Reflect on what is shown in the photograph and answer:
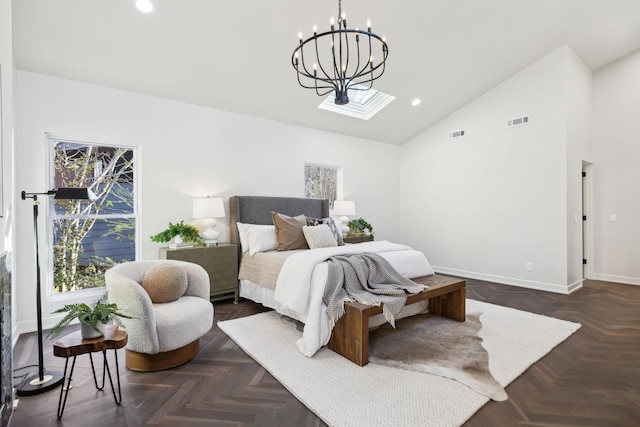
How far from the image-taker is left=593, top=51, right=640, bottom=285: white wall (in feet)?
16.8

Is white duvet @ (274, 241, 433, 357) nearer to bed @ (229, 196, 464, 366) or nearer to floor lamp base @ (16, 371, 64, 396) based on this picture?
bed @ (229, 196, 464, 366)

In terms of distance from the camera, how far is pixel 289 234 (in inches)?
163

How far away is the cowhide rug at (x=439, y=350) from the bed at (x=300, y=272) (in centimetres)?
15

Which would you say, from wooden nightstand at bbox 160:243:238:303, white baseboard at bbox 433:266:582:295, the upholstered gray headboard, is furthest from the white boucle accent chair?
white baseboard at bbox 433:266:582:295

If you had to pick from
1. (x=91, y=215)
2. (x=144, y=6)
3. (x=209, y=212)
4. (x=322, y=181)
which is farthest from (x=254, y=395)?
(x=322, y=181)

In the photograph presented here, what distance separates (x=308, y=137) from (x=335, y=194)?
1211 mm

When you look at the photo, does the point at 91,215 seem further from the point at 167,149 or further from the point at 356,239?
the point at 356,239

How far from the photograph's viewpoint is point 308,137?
5.57 m

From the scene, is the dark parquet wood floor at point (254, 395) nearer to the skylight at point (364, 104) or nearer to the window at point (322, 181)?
the window at point (322, 181)

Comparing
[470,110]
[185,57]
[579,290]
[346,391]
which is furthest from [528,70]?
[346,391]

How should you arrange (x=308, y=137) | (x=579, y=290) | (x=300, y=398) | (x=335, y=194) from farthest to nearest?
(x=335, y=194)
(x=308, y=137)
(x=579, y=290)
(x=300, y=398)

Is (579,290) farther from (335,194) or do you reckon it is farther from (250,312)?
(250,312)

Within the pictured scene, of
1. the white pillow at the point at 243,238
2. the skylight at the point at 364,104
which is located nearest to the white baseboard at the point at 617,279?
the skylight at the point at 364,104

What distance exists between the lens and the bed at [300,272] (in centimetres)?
272
